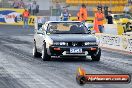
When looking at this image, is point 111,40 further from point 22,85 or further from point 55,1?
point 55,1

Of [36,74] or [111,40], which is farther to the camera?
[111,40]

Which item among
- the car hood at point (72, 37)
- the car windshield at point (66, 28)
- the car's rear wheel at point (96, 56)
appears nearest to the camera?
the car hood at point (72, 37)

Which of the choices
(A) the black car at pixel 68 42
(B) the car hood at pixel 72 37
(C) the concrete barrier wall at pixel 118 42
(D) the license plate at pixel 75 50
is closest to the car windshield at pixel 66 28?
(A) the black car at pixel 68 42

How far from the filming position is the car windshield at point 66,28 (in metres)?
16.7

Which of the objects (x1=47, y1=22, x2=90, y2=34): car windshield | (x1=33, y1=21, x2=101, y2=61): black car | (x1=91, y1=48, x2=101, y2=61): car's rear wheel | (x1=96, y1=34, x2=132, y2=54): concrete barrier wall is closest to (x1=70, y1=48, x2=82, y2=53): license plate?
(x1=33, y1=21, x2=101, y2=61): black car

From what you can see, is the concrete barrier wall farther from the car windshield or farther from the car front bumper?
the car front bumper

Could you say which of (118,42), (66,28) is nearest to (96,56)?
(66,28)

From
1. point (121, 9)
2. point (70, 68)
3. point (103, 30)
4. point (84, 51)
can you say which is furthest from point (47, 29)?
point (121, 9)

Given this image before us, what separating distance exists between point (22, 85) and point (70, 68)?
400 cm

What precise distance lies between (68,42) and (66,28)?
Answer: 1.30 meters

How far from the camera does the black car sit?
15602 millimetres

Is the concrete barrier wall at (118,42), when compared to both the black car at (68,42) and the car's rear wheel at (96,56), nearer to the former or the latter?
the black car at (68,42)

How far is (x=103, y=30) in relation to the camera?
3062 cm

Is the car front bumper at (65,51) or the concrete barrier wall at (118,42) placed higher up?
the car front bumper at (65,51)
